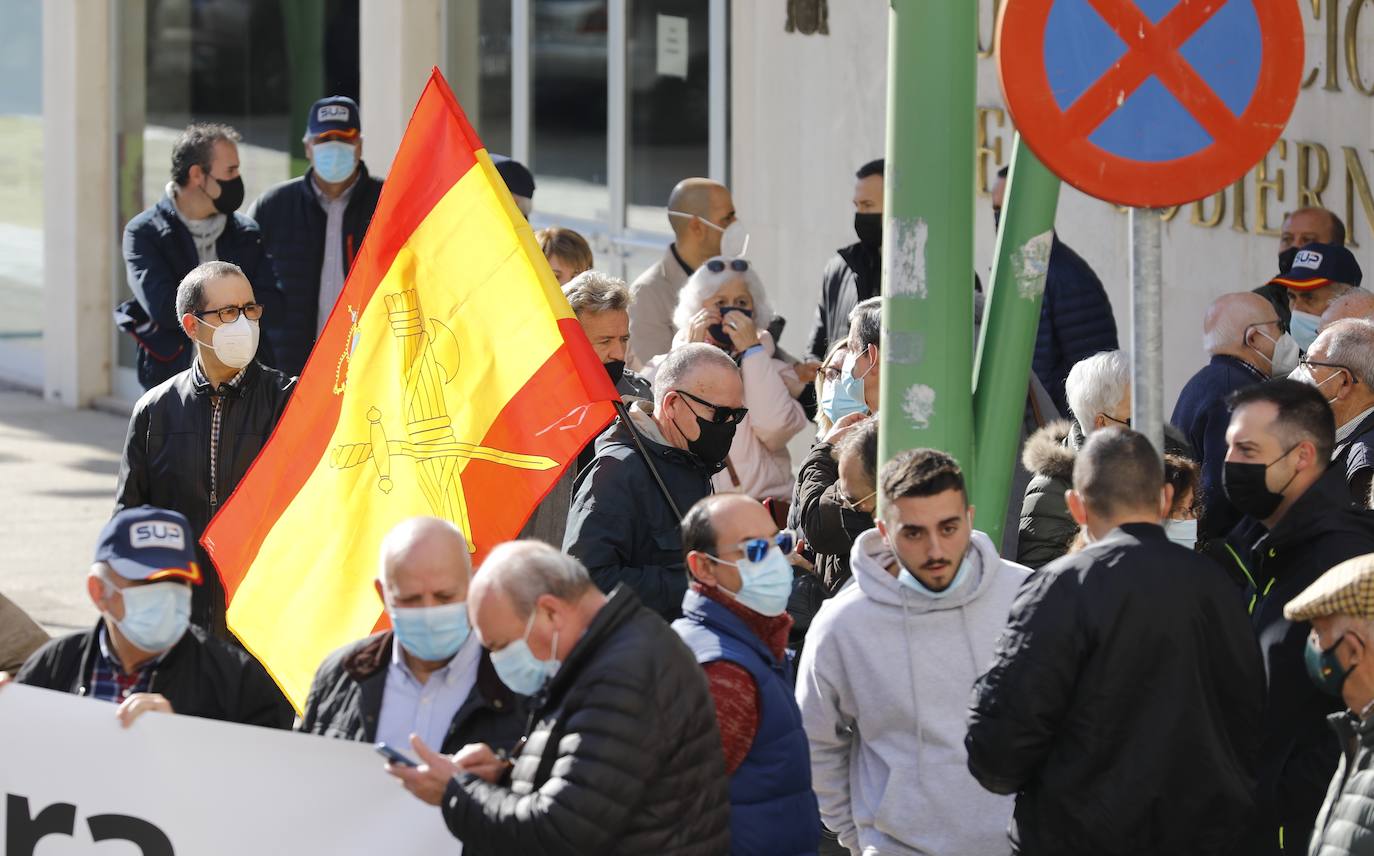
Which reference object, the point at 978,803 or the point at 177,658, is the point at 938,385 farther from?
Answer: the point at 177,658

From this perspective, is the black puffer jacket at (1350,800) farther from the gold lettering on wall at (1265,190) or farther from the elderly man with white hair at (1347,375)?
the gold lettering on wall at (1265,190)

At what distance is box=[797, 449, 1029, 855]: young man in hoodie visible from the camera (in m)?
4.98

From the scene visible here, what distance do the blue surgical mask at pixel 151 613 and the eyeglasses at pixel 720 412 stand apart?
6.06 feet

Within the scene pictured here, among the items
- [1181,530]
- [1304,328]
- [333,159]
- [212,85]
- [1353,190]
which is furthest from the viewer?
[212,85]

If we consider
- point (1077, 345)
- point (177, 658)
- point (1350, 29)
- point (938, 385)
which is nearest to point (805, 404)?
point (1077, 345)

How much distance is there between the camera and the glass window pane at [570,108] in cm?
1381

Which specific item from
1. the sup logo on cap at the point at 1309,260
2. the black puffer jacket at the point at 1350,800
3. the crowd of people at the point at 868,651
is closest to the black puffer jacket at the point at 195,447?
the crowd of people at the point at 868,651

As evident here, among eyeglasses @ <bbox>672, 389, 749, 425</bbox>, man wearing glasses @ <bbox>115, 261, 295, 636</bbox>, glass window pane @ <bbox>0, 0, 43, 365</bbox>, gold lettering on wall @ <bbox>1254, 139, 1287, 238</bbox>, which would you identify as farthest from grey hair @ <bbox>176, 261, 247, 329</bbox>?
glass window pane @ <bbox>0, 0, 43, 365</bbox>

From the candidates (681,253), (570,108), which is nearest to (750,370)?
(681,253)

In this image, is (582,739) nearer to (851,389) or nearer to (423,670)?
(423,670)

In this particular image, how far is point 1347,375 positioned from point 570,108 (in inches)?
326

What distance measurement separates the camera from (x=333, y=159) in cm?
976

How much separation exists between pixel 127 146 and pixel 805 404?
9412 mm

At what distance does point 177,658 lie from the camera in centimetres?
498
